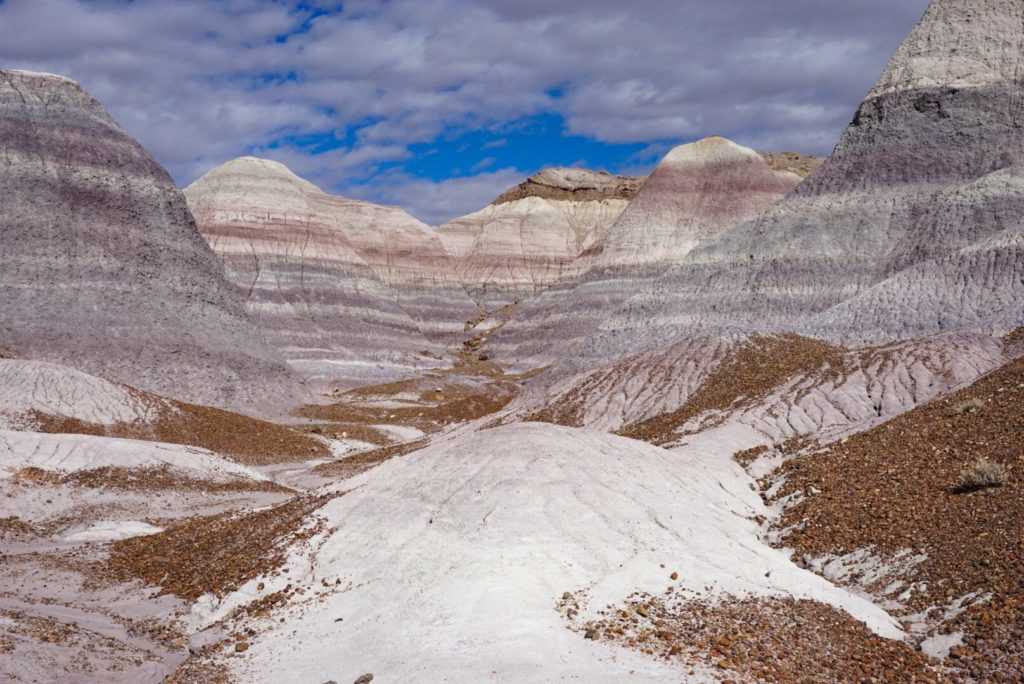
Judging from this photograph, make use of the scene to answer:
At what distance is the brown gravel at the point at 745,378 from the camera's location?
2980cm

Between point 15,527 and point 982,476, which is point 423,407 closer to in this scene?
point 15,527

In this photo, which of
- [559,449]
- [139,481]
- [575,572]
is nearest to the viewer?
[575,572]

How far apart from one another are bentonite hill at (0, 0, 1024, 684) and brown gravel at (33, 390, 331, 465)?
211mm

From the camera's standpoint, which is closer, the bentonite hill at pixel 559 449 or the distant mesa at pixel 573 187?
the bentonite hill at pixel 559 449

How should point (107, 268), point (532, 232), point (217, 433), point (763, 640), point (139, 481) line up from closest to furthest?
1. point (763, 640)
2. point (139, 481)
3. point (217, 433)
4. point (107, 268)
5. point (532, 232)

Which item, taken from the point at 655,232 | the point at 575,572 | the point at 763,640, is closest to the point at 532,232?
the point at 655,232

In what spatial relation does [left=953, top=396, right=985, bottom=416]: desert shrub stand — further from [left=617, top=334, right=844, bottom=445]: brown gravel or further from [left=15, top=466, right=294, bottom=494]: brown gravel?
[left=15, top=466, right=294, bottom=494]: brown gravel

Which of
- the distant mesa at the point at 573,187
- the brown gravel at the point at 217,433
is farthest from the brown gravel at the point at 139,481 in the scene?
the distant mesa at the point at 573,187

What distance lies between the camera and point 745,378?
3291 cm

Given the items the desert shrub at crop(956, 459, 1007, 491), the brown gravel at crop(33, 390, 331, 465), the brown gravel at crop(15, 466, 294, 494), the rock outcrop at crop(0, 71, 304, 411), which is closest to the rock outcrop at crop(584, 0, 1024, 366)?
the brown gravel at crop(33, 390, 331, 465)

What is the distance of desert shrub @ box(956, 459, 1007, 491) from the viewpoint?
16.1m

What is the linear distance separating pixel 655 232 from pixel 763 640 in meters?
85.4

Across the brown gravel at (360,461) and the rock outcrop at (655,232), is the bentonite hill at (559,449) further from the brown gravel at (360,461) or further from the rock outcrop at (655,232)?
the rock outcrop at (655,232)

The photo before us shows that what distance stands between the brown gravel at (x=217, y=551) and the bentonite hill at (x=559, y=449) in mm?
99
